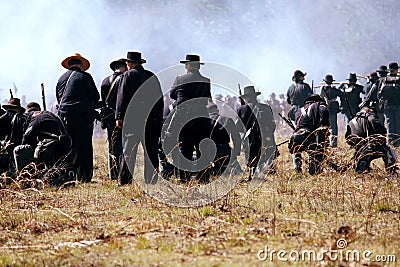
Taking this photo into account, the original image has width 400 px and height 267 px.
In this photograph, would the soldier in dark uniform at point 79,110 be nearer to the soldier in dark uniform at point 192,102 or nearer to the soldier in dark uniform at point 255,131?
the soldier in dark uniform at point 192,102

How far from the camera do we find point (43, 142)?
25.9 ft

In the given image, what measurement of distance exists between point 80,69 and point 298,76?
22.3 feet

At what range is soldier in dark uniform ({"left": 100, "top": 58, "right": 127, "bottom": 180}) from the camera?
27.4 ft

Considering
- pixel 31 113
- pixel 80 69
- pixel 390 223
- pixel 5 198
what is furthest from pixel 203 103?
pixel 390 223

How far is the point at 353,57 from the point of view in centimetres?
6272

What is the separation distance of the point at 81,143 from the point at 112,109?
0.74 metres

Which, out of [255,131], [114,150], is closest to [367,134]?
[255,131]

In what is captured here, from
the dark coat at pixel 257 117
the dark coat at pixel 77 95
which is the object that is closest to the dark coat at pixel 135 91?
the dark coat at pixel 77 95

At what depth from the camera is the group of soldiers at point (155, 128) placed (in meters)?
7.77

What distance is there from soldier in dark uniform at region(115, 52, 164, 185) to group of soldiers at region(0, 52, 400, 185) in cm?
1

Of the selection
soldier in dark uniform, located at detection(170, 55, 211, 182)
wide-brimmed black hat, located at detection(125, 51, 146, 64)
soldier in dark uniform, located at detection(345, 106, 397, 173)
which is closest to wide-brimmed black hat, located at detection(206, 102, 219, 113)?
soldier in dark uniform, located at detection(170, 55, 211, 182)

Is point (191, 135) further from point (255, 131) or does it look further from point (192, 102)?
point (255, 131)

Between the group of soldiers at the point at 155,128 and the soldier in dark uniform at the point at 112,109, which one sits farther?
the soldier in dark uniform at the point at 112,109

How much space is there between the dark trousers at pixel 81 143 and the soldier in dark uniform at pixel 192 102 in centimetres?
156
